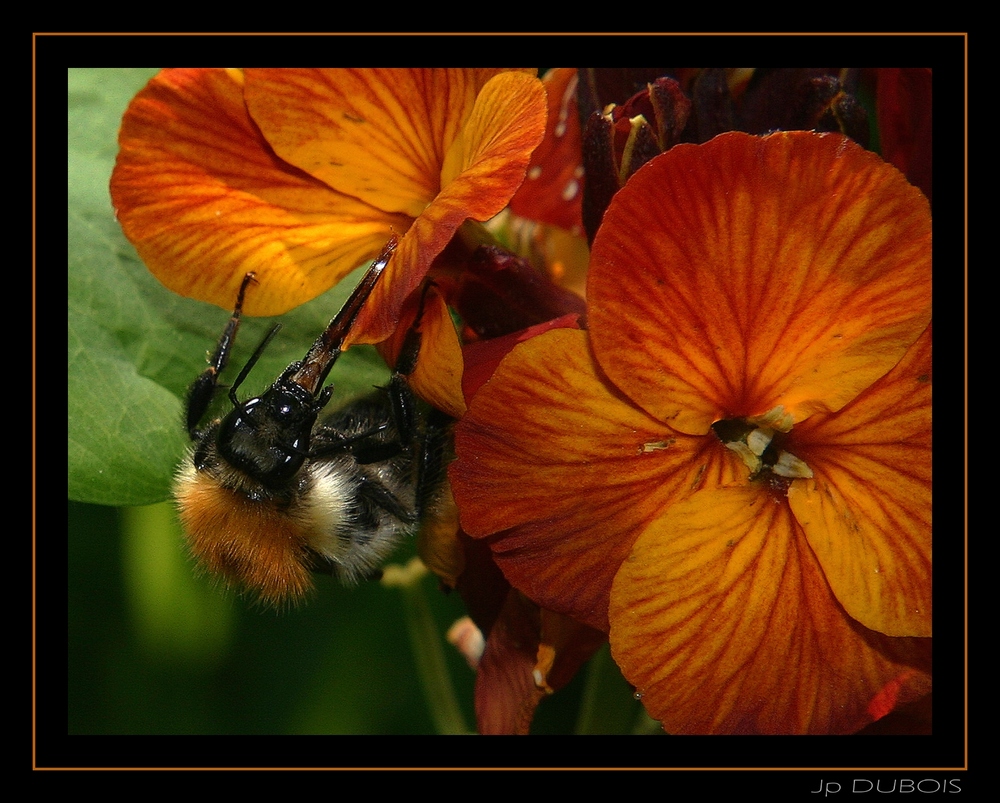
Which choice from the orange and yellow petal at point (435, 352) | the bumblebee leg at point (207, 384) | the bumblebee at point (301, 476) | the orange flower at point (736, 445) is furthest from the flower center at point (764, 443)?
the bumblebee leg at point (207, 384)

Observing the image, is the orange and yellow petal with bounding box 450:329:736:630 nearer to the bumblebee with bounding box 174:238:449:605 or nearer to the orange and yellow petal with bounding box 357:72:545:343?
the orange and yellow petal with bounding box 357:72:545:343

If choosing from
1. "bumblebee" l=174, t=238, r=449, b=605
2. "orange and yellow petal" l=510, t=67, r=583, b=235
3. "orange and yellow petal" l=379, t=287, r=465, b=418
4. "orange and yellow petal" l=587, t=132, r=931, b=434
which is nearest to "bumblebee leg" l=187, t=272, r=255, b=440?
"bumblebee" l=174, t=238, r=449, b=605

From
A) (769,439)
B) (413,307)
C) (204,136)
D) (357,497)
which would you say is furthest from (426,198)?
(769,439)

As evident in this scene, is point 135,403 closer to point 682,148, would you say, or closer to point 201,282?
point 201,282

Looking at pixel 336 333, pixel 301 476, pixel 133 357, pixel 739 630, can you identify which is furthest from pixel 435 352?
pixel 133 357

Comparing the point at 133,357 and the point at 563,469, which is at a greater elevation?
the point at 133,357

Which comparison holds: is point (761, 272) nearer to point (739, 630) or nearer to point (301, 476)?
point (739, 630)

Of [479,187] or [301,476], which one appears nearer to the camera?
[479,187]
